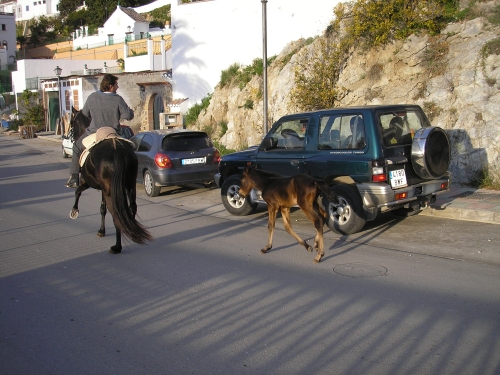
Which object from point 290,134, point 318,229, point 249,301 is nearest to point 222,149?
point 290,134

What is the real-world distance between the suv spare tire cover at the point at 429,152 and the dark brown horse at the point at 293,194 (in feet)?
6.70

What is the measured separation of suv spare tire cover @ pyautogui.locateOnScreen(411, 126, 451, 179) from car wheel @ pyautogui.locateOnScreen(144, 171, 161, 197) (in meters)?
7.07

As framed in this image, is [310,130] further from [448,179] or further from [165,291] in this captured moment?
[165,291]

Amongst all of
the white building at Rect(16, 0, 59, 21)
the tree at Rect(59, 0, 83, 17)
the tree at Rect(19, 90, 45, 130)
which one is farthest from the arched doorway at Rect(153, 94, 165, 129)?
the white building at Rect(16, 0, 59, 21)

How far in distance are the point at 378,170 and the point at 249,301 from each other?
143 inches

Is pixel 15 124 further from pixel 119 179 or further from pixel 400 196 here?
pixel 400 196

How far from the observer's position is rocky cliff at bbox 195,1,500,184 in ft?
43.1

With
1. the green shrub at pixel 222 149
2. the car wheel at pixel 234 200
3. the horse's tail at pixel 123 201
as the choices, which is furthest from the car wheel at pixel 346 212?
the green shrub at pixel 222 149

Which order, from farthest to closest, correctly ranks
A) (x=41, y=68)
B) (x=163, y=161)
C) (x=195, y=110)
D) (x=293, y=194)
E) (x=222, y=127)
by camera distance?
1. (x=41, y=68)
2. (x=195, y=110)
3. (x=222, y=127)
4. (x=163, y=161)
5. (x=293, y=194)

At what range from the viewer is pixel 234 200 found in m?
11.3

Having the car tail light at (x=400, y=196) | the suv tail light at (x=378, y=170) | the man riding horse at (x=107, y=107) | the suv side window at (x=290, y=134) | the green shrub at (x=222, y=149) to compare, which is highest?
the man riding horse at (x=107, y=107)

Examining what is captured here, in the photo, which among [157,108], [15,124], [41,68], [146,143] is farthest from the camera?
[41,68]

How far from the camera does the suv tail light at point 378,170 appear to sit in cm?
880

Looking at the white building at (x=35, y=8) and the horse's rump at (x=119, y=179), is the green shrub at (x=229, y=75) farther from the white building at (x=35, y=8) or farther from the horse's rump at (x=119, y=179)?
the white building at (x=35, y=8)
